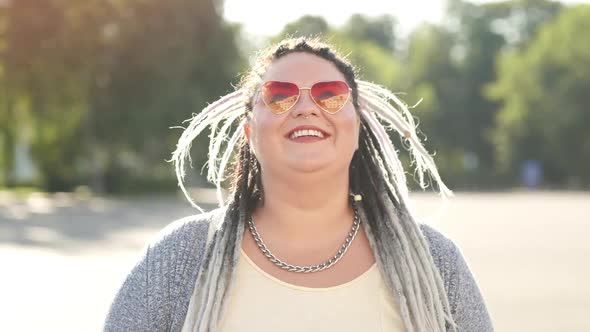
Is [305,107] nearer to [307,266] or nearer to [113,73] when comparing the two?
[307,266]

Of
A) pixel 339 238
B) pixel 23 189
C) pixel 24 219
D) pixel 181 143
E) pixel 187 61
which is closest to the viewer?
pixel 339 238

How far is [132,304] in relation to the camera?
259 centimetres

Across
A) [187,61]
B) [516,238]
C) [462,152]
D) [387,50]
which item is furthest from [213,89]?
[387,50]

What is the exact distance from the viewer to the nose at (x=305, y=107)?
2721 millimetres

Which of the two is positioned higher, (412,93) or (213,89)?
(412,93)

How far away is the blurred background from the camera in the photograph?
11898mm

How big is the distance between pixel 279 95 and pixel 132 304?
2.15 ft

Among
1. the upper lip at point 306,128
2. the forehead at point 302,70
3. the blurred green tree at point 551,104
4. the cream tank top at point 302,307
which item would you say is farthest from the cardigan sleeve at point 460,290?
the blurred green tree at point 551,104

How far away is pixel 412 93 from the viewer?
70.5 metres

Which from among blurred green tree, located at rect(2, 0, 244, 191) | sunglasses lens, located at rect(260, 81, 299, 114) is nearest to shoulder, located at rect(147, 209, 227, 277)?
sunglasses lens, located at rect(260, 81, 299, 114)

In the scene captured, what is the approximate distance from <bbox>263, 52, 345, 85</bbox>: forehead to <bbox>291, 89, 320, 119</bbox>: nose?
0.05 metres

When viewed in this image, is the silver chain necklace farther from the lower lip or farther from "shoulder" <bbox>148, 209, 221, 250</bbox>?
the lower lip

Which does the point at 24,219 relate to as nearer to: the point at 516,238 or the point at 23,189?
the point at 516,238

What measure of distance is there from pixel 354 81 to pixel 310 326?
700mm
